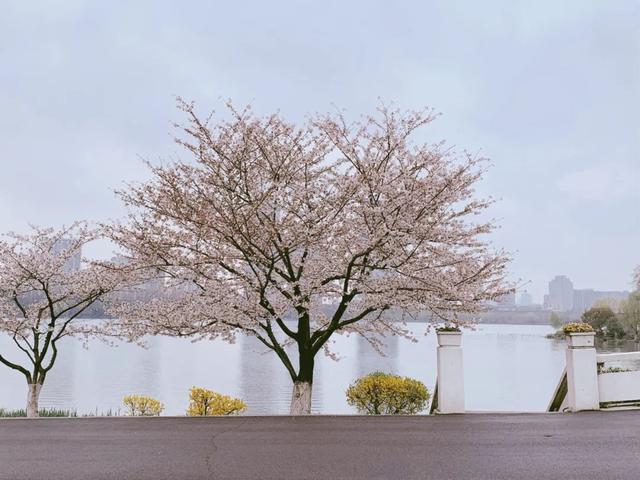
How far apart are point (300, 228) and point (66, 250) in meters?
9.72

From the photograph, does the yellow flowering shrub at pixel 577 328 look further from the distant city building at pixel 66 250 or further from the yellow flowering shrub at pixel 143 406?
the distant city building at pixel 66 250

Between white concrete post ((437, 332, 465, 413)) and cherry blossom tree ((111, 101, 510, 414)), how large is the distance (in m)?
2.35

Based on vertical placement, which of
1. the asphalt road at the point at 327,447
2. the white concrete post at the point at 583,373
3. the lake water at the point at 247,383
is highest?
the white concrete post at the point at 583,373

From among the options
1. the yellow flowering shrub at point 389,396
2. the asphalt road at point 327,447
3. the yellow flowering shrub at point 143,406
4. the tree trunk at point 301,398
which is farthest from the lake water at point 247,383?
the asphalt road at point 327,447

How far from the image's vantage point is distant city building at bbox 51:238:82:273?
18544 millimetres

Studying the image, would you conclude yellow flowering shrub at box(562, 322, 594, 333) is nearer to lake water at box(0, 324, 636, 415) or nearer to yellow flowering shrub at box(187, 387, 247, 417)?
yellow flowering shrub at box(187, 387, 247, 417)

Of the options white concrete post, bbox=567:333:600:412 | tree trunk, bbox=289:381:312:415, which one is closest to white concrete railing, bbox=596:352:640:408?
white concrete post, bbox=567:333:600:412

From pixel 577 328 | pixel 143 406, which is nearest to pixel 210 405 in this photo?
pixel 143 406

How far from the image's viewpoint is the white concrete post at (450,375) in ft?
36.0

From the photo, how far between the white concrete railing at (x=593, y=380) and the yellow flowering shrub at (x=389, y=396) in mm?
4104

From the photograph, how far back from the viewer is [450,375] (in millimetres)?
10984

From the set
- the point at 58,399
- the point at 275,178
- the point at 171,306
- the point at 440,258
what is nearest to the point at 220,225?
the point at 275,178

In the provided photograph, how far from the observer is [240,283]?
47.0 ft

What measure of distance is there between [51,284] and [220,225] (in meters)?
8.07
